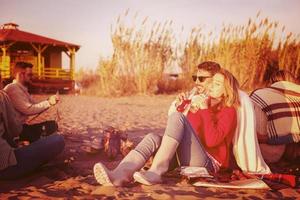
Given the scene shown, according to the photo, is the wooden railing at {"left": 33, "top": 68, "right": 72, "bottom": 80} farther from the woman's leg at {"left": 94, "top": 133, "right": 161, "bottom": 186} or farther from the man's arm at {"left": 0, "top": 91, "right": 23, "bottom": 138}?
the woman's leg at {"left": 94, "top": 133, "right": 161, "bottom": 186}

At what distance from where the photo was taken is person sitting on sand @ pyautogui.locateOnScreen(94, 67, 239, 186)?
2.70 m

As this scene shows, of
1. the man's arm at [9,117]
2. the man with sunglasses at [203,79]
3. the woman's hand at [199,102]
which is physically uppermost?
the man with sunglasses at [203,79]

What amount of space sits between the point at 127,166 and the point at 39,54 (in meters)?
15.5

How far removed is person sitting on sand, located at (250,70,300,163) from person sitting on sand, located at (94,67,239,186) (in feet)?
1.69

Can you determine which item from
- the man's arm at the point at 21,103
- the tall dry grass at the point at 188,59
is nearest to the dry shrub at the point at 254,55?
the tall dry grass at the point at 188,59

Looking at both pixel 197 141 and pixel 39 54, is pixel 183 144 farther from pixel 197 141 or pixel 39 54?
pixel 39 54

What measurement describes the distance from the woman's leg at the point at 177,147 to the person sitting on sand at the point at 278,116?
0.67 meters

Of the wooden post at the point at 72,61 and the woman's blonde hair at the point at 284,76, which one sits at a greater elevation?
the wooden post at the point at 72,61

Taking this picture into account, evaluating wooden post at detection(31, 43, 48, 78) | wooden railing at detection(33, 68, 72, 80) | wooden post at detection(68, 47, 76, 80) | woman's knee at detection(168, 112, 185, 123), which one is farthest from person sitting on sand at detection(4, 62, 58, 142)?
wooden post at detection(68, 47, 76, 80)

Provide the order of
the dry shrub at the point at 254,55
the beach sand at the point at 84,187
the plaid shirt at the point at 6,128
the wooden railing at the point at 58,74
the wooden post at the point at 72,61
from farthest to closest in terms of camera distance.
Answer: the wooden post at the point at 72,61 < the wooden railing at the point at 58,74 < the dry shrub at the point at 254,55 < the plaid shirt at the point at 6,128 < the beach sand at the point at 84,187

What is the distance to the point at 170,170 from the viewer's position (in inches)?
118

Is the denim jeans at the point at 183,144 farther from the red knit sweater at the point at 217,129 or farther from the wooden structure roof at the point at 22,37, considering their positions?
the wooden structure roof at the point at 22,37

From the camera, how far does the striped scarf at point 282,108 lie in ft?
10.7

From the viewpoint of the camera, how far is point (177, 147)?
2.83 m
